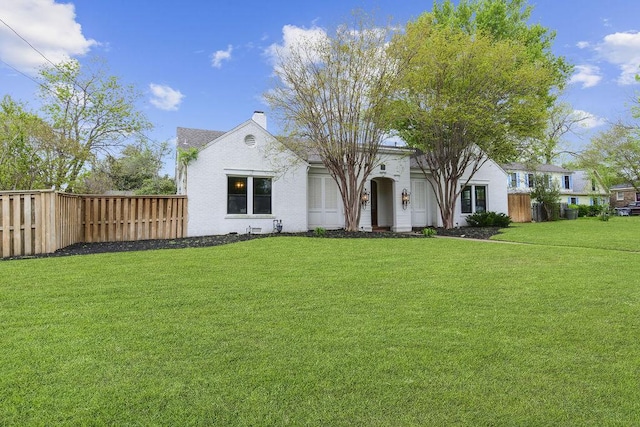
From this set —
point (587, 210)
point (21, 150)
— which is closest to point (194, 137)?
point (21, 150)

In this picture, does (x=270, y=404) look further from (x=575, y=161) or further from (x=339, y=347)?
(x=575, y=161)

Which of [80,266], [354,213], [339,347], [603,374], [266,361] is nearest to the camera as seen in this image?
[603,374]

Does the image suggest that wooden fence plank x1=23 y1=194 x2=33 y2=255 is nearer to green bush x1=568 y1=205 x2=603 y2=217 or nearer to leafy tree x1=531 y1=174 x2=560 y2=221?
leafy tree x1=531 y1=174 x2=560 y2=221

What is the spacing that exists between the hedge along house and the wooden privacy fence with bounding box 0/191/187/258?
88cm

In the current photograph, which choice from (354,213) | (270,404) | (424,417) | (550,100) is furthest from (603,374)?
(550,100)

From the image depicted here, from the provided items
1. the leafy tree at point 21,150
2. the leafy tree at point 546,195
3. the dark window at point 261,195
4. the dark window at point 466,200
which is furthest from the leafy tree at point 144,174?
the leafy tree at point 546,195

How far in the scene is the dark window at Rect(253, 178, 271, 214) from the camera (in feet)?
45.0

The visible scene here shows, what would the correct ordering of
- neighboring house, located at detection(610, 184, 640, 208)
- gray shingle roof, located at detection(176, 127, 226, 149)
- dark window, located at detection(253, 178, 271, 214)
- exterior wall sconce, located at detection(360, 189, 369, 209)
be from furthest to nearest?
neighboring house, located at detection(610, 184, 640, 208)
exterior wall sconce, located at detection(360, 189, 369, 209)
gray shingle roof, located at detection(176, 127, 226, 149)
dark window, located at detection(253, 178, 271, 214)

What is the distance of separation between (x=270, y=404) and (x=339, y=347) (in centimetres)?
95

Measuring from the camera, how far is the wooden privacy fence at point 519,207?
A: 20250 mm

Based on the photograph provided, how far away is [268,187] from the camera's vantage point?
13852mm

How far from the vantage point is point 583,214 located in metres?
24.0

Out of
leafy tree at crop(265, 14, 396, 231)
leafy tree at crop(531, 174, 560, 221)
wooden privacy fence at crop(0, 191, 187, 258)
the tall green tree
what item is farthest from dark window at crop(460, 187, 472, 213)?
wooden privacy fence at crop(0, 191, 187, 258)

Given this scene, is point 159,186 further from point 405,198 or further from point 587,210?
point 587,210
